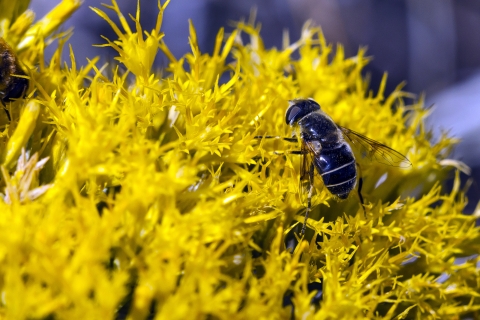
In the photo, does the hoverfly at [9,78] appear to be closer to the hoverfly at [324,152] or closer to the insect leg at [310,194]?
the hoverfly at [324,152]

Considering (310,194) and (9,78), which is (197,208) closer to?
(310,194)

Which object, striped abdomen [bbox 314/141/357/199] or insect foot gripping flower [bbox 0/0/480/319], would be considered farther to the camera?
striped abdomen [bbox 314/141/357/199]

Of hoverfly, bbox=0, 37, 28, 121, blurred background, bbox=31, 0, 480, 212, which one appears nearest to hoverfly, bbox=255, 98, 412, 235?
hoverfly, bbox=0, 37, 28, 121

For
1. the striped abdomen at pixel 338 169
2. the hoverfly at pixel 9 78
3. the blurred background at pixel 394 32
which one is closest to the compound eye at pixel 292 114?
the striped abdomen at pixel 338 169

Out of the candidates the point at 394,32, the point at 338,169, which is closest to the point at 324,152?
the point at 338,169

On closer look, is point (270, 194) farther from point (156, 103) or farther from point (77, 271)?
point (77, 271)

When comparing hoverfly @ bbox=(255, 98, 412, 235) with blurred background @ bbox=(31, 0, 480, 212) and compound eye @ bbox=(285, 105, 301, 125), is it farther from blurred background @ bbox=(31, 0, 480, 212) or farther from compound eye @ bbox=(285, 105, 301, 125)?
blurred background @ bbox=(31, 0, 480, 212)
